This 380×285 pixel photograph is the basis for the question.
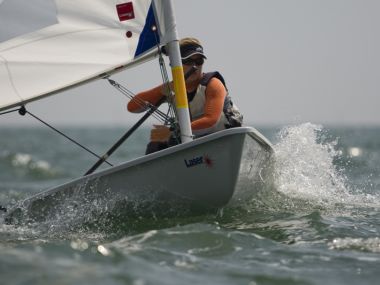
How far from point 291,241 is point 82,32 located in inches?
85.8

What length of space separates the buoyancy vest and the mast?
0.59 ft

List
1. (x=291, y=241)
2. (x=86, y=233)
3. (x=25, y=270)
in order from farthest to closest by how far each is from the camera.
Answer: (x=86, y=233)
(x=291, y=241)
(x=25, y=270)

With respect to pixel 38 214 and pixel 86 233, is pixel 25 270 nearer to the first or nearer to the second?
pixel 86 233

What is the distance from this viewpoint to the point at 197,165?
205 inches

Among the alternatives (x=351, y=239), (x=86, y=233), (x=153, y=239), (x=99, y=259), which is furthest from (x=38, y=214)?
(x=351, y=239)

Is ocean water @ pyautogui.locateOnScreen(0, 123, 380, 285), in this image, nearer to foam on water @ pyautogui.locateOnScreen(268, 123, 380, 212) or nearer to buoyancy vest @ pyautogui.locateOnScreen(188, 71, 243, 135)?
foam on water @ pyautogui.locateOnScreen(268, 123, 380, 212)

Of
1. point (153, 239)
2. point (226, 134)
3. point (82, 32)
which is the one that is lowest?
point (153, 239)

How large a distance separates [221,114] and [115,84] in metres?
0.86

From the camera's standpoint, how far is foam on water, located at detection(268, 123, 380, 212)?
645 centimetres

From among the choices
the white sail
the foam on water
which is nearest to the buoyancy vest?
the white sail

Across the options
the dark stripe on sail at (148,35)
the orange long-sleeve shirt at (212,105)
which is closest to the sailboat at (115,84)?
the dark stripe on sail at (148,35)

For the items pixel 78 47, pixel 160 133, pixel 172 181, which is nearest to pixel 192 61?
pixel 160 133

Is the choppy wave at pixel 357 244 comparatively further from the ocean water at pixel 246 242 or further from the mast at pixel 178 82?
the mast at pixel 178 82

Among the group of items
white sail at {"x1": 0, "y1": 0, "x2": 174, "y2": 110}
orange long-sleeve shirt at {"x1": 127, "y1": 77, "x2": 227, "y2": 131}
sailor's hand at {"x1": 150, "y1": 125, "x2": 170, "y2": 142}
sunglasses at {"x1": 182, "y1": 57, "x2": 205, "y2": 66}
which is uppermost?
white sail at {"x1": 0, "y1": 0, "x2": 174, "y2": 110}
